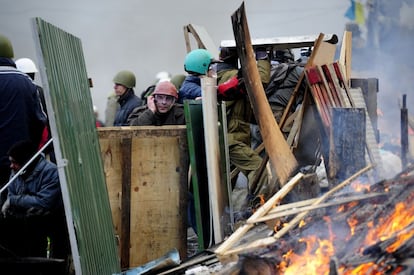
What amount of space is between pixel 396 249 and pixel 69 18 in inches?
670

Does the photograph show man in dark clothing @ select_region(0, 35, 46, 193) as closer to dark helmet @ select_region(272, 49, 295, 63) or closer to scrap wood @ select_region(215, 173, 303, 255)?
scrap wood @ select_region(215, 173, 303, 255)

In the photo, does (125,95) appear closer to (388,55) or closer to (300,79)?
(300,79)

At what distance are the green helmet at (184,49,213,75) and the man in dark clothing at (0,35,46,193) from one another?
7.28 ft

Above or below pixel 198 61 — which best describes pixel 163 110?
below

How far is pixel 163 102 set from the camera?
25.2 ft

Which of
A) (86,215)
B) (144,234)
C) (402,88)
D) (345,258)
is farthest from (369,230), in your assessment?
(402,88)

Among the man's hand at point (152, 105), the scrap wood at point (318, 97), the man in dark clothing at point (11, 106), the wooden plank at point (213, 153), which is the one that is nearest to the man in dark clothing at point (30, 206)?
the man in dark clothing at point (11, 106)

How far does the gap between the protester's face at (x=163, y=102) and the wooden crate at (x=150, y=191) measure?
39.7 inches

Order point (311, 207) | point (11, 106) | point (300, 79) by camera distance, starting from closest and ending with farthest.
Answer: point (311, 207) → point (11, 106) → point (300, 79)

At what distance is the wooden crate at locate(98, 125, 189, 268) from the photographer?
21.8 feet

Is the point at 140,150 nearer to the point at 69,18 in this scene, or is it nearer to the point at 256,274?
the point at 256,274

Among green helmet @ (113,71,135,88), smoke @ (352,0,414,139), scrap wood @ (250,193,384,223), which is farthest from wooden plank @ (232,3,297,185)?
smoke @ (352,0,414,139)

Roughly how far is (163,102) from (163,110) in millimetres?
93

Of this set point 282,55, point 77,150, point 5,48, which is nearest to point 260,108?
point 77,150
